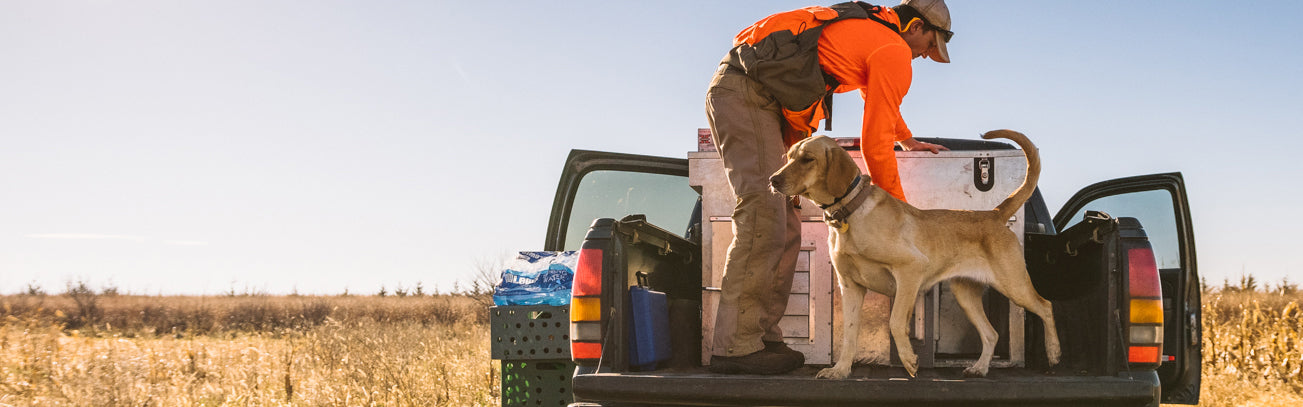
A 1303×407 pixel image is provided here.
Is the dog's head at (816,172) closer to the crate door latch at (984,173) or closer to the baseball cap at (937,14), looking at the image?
the crate door latch at (984,173)

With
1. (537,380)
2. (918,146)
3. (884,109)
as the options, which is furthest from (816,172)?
(537,380)

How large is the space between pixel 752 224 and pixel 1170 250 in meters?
2.80

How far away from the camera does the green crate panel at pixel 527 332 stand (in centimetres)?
403

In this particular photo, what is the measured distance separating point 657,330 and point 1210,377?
597 cm

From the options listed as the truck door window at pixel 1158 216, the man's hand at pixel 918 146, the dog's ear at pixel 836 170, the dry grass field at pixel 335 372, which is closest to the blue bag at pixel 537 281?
the dog's ear at pixel 836 170

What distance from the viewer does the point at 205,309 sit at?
77.7 ft

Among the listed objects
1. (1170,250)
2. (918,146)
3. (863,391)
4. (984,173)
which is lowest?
(863,391)

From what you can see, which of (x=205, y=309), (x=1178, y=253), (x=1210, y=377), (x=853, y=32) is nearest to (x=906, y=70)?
(x=853, y=32)

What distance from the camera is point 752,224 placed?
3.33 metres

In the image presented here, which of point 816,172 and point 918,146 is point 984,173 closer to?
point 918,146

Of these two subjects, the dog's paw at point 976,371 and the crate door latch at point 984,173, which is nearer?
the dog's paw at point 976,371

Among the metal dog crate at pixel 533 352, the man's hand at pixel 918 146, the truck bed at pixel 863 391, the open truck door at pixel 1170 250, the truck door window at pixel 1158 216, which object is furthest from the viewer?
the truck door window at pixel 1158 216

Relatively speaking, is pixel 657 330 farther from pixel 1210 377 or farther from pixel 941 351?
pixel 1210 377

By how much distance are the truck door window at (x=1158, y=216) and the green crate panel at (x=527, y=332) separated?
286 centimetres
